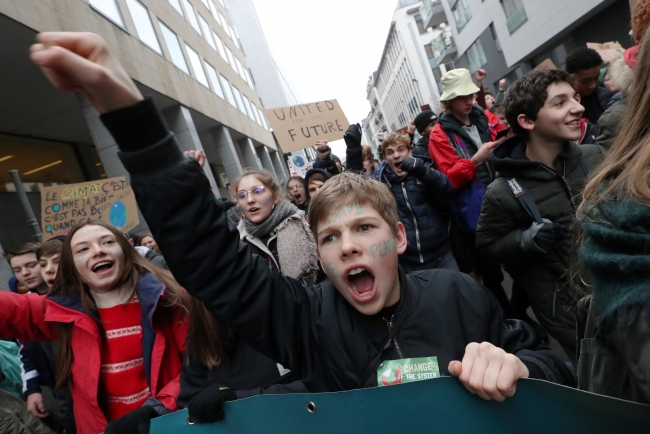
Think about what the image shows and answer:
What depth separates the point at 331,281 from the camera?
1.67 metres

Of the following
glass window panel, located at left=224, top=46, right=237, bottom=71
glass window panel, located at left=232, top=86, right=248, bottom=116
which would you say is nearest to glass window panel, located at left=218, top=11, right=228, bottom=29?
glass window panel, located at left=224, top=46, right=237, bottom=71

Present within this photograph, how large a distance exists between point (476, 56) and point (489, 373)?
→ 29.6 metres

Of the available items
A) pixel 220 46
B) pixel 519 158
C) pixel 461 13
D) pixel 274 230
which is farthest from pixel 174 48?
pixel 461 13

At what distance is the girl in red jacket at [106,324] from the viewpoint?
8.02 feet

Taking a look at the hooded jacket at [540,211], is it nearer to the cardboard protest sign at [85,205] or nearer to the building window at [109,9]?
the cardboard protest sign at [85,205]

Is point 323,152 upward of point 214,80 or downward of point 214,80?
downward

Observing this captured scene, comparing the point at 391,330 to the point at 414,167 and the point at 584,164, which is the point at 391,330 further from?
the point at 414,167

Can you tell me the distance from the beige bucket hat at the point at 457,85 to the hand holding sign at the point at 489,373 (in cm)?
345

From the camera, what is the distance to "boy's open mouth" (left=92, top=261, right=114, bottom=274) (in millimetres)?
2654

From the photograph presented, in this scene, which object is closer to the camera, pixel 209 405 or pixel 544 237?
pixel 209 405

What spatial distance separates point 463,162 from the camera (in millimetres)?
3908

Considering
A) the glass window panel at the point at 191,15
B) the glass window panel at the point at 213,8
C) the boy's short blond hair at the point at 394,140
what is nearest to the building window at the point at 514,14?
the glass window panel at the point at 191,15

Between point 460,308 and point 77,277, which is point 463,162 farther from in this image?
point 77,277

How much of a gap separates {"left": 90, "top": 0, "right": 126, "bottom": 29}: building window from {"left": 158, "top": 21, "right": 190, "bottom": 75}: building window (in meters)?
3.37
